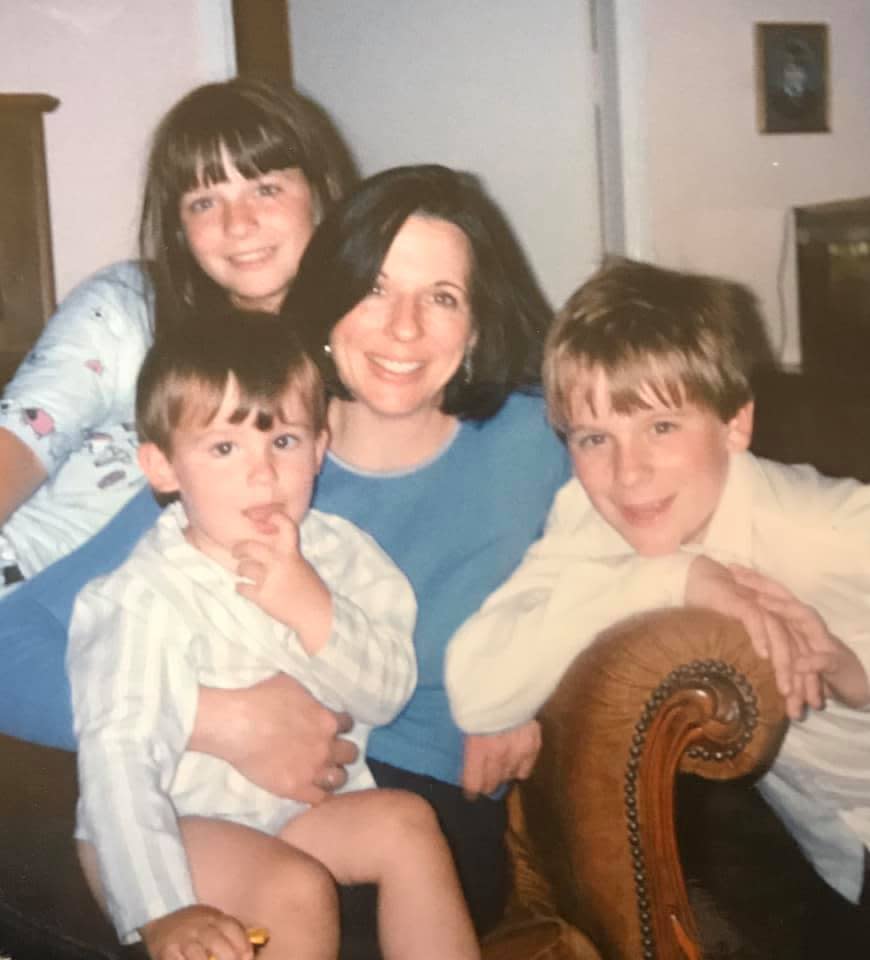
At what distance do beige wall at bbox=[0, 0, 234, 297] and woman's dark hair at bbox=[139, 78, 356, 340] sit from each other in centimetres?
2

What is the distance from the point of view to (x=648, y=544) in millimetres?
843

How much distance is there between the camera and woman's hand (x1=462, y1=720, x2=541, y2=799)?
84 cm

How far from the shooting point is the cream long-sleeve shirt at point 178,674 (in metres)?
0.72

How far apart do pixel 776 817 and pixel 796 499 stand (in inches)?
10.8

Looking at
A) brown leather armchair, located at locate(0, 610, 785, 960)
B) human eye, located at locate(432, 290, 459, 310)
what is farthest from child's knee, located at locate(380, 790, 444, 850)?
human eye, located at locate(432, 290, 459, 310)

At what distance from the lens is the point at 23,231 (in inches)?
34.1

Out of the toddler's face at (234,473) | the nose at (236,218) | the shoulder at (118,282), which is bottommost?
the toddler's face at (234,473)

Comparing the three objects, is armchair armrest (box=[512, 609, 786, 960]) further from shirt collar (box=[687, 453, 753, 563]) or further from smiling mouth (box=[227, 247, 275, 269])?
smiling mouth (box=[227, 247, 275, 269])

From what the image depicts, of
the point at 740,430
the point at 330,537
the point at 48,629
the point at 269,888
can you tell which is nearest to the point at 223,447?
the point at 330,537

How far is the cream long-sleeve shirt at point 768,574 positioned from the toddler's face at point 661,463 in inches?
0.5

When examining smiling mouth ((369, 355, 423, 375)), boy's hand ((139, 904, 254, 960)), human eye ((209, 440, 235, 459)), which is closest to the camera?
boy's hand ((139, 904, 254, 960))

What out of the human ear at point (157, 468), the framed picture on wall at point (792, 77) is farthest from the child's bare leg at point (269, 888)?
the framed picture on wall at point (792, 77)

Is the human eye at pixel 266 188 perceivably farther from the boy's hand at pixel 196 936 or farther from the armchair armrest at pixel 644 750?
the boy's hand at pixel 196 936

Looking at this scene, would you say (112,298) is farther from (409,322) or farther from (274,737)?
(274,737)
